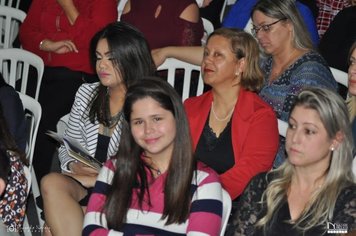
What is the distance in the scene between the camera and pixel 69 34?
168 inches

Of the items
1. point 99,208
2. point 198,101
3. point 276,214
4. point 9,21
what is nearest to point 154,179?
point 99,208

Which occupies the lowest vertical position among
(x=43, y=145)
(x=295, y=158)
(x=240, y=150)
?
(x=43, y=145)

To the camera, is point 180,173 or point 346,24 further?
point 346,24

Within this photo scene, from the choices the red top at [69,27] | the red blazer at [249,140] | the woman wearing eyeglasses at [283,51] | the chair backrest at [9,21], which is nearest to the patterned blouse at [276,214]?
the red blazer at [249,140]

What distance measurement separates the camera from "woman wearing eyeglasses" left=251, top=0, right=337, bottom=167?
11.4 feet

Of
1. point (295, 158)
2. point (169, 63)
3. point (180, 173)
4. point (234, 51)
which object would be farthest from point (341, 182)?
point (169, 63)

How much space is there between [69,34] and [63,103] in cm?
41

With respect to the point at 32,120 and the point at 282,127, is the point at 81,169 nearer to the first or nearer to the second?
the point at 32,120

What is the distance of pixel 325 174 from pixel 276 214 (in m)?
0.22

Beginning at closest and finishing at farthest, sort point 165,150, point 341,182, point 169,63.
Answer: point 341,182 → point 165,150 → point 169,63

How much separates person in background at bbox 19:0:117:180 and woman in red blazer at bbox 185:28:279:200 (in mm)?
962

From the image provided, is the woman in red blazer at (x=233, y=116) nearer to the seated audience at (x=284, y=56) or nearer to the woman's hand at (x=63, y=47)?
the seated audience at (x=284, y=56)

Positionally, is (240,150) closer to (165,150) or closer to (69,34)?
(165,150)

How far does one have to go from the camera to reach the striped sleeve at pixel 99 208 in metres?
2.74
